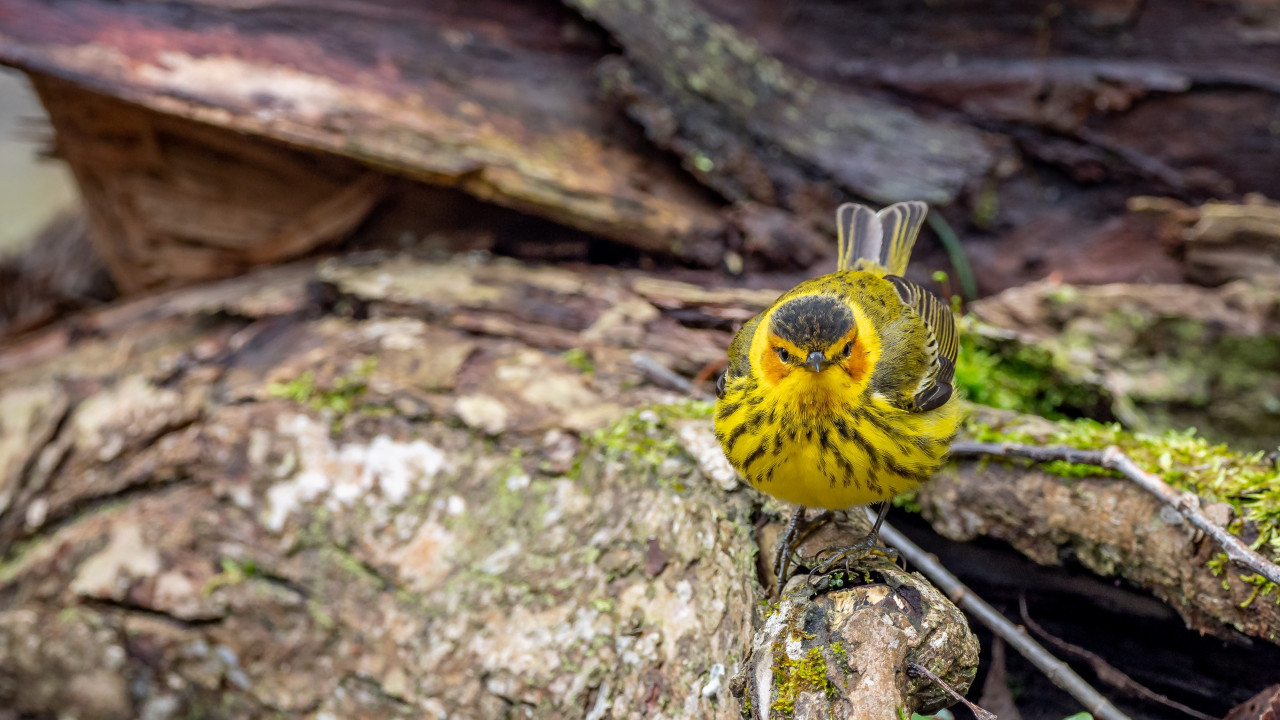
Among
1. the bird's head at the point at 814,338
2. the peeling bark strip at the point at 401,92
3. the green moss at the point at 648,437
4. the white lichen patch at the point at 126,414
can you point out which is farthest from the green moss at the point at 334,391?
the bird's head at the point at 814,338

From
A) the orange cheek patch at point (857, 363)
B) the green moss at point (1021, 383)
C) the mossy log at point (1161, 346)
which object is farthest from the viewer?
the mossy log at point (1161, 346)

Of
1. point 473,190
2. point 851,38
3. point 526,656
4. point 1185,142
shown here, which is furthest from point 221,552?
point 1185,142

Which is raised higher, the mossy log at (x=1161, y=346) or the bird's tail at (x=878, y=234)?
the bird's tail at (x=878, y=234)

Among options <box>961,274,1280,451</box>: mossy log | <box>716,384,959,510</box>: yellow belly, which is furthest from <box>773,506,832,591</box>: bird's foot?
<box>961,274,1280,451</box>: mossy log

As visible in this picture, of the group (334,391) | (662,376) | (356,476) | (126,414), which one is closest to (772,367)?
(662,376)

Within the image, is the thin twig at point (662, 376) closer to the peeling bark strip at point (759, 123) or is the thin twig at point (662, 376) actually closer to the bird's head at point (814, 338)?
the bird's head at point (814, 338)

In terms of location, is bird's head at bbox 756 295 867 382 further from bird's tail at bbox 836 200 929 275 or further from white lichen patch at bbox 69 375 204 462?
white lichen patch at bbox 69 375 204 462
